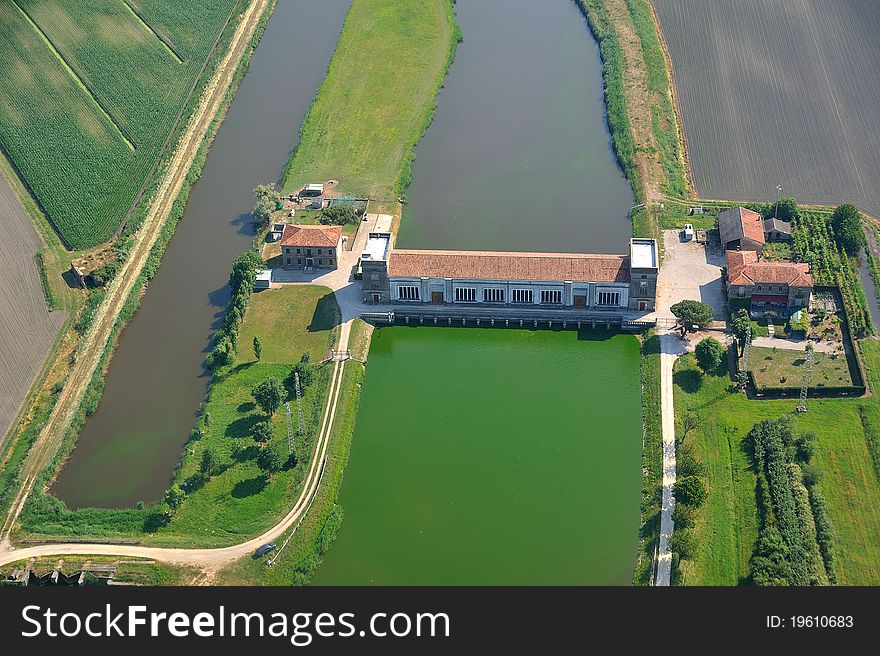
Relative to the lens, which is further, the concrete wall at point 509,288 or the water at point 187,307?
the concrete wall at point 509,288

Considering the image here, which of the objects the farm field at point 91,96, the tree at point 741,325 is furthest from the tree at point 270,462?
the tree at point 741,325

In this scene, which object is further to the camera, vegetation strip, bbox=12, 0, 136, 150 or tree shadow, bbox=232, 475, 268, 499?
vegetation strip, bbox=12, 0, 136, 150

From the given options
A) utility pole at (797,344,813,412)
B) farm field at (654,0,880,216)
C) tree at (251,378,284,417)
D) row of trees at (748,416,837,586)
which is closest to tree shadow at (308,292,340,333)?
tree at (251,378,284,417)

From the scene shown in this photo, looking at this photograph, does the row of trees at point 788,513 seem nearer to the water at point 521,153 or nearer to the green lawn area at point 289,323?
the water at point 521,153

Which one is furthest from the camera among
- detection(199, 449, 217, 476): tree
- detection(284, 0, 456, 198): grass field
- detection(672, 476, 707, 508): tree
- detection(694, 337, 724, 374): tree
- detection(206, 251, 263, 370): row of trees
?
detection(284, 0, 456, 198): grass field

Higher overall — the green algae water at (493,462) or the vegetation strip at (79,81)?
the vegetation strip at (79,81)

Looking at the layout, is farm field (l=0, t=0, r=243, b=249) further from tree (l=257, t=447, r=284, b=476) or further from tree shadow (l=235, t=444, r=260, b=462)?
tree (l=257, t=447, r=284, b=476)

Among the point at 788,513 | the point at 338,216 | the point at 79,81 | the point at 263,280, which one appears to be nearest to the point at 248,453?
the point at 263,280

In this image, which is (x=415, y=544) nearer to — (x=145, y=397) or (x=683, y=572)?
(x=683, y=572)
